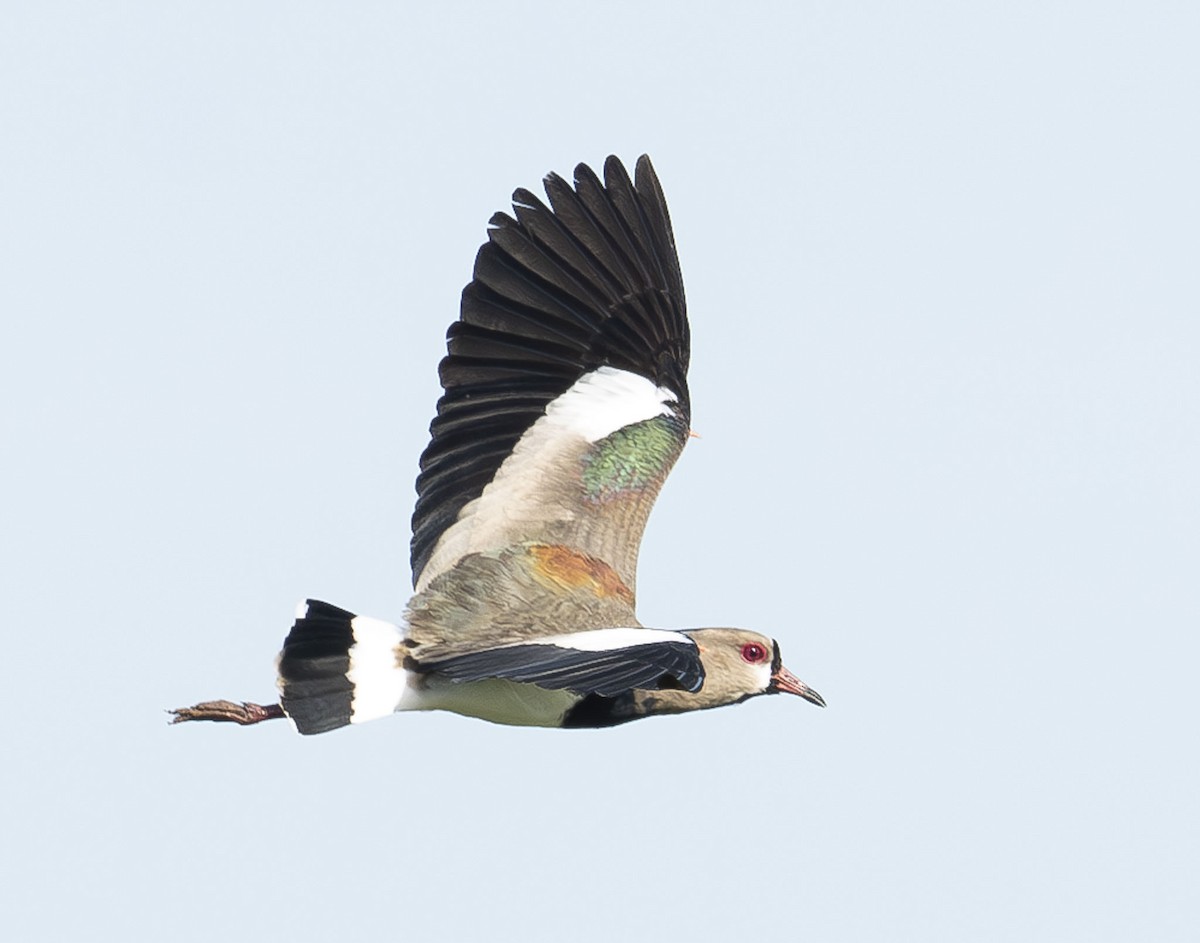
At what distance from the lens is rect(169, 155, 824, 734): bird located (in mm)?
12820

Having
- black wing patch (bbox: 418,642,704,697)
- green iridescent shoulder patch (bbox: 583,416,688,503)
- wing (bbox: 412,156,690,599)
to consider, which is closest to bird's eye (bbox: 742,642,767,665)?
wing (bbox: 412,156,690,599)

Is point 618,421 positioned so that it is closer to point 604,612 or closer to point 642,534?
point 642,534

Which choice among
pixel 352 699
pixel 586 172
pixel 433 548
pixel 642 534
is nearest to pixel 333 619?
pixel 352 699

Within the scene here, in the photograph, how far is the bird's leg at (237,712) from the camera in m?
13.5

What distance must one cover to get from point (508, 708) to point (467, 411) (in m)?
2.40

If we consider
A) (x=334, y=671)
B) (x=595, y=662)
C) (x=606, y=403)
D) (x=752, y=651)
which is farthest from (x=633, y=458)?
(x=595, y=662)

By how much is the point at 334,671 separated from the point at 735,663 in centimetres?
259

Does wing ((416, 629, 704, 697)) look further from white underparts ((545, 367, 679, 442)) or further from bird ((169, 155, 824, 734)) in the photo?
white underparts ((545, 367, 679, 442))

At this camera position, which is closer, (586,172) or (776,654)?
(776,654)

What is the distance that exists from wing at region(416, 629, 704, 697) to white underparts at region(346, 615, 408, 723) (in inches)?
13.8

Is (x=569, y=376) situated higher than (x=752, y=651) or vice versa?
(x=569, y=376)

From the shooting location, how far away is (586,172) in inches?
592

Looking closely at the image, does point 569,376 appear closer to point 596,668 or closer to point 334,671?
point 334,671

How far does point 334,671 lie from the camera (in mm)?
12695
